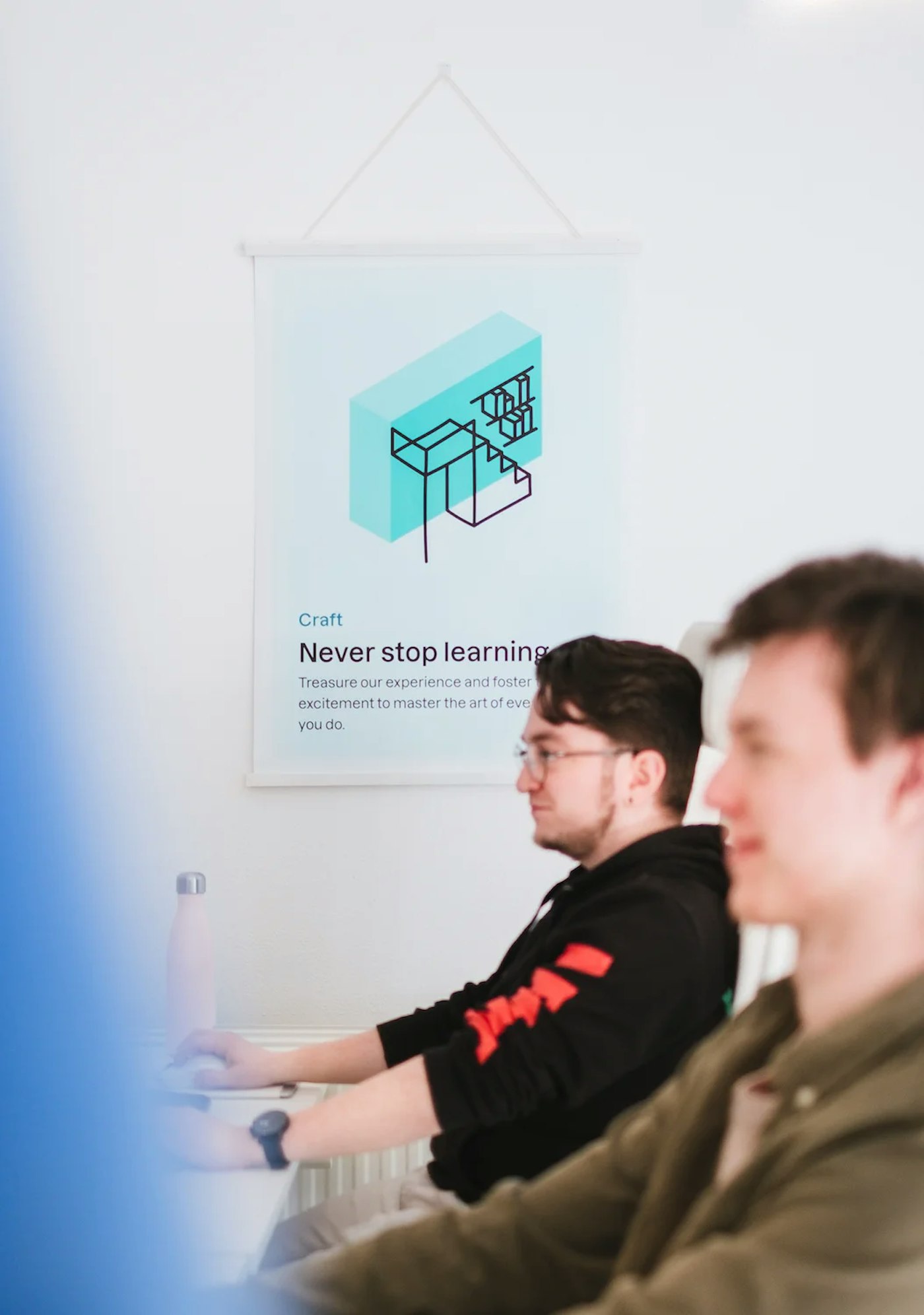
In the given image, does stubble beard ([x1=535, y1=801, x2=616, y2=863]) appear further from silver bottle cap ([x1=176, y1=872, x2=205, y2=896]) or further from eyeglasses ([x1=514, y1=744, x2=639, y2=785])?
silver bottle cap ([x1=176, y1=872, x2=205, y2=896])

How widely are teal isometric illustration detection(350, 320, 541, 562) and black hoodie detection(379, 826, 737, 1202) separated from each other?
0.74 m

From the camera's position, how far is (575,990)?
0.91 m

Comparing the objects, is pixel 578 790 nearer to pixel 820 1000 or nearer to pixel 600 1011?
pixel 600 1011

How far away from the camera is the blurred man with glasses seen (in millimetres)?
906

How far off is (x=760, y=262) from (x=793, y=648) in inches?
49.8

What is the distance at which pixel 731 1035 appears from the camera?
2.05 feet

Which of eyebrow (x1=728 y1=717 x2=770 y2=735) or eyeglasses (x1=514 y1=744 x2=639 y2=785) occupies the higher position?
eyebrow (x1=728 y1=717 x2=770 y2=735)

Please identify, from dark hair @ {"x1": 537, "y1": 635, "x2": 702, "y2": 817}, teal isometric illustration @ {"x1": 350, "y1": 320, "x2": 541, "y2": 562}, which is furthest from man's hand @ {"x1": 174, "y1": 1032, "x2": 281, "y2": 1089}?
teal isometric illustration @ {"x1": 350, "y1": 320, "x2": 541, "y2": 562}

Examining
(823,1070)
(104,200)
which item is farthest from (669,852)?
(104,200)

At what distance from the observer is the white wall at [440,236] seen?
5.39 feet

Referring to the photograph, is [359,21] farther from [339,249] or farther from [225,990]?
[225,990]

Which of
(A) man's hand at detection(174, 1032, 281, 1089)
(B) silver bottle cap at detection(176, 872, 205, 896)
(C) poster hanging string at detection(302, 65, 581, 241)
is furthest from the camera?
(C) poster hanging string at detection(302, 65, 581, 241)

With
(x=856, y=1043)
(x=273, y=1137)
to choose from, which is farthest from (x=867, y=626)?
(x=273, y=1137)

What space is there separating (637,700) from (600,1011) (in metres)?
0.29
